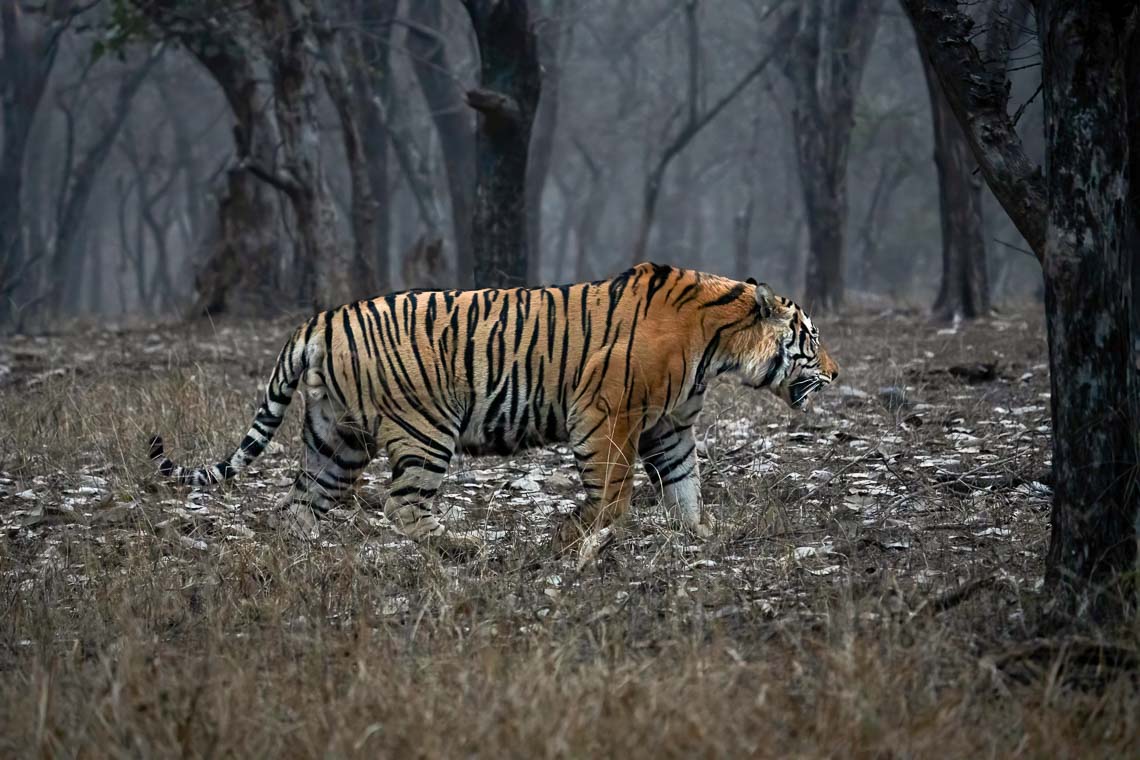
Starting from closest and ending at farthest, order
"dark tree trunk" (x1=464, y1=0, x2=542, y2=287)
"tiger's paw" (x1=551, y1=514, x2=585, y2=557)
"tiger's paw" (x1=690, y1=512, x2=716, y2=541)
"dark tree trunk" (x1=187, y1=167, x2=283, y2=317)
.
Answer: "tiger's paw" (x1=551, y1=514, x2=585, y2=557)
"tiger's paw" (x1=690, y1=512, x2=716, y2=541)
"dark tree trunk" (x1=464, y1=0, x2=542, y2=287)
"dark tree trunk" (x1=187, y1=167, x2=283, y2=317)

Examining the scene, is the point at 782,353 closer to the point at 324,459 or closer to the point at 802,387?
the point at 802,387

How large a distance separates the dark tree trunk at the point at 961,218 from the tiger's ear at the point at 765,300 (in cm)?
1096

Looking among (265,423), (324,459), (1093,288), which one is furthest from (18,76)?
(1093,288)

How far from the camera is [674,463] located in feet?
22.2

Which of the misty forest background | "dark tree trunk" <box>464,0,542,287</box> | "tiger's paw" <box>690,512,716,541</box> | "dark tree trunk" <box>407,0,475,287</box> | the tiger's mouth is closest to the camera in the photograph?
"tiger's paw" <box>690,512,716,541</box>

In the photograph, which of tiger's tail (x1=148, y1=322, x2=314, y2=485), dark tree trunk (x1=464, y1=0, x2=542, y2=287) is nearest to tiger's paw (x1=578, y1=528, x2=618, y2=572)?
tiger's tail (x1=148, y1=322, x2=314, y2=485)

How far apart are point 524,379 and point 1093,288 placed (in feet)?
9.33

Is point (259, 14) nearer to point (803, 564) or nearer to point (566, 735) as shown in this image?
point (803, 564)

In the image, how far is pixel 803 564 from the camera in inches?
215

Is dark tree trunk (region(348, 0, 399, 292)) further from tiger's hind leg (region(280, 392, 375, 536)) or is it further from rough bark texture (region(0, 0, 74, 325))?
tiger's hind leg (region(280, 392, 375, 536))

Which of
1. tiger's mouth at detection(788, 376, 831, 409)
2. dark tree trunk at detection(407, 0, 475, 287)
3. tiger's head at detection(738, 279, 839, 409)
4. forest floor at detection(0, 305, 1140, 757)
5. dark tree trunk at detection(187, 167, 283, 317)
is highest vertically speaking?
dark tree trunk at detection(407, 0, 475, 287)

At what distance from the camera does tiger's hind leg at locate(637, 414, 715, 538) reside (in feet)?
22.0

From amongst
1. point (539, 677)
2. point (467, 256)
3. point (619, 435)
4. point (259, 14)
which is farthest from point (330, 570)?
point (467, 256)

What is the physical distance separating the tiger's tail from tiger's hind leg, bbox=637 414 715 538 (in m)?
1.68
